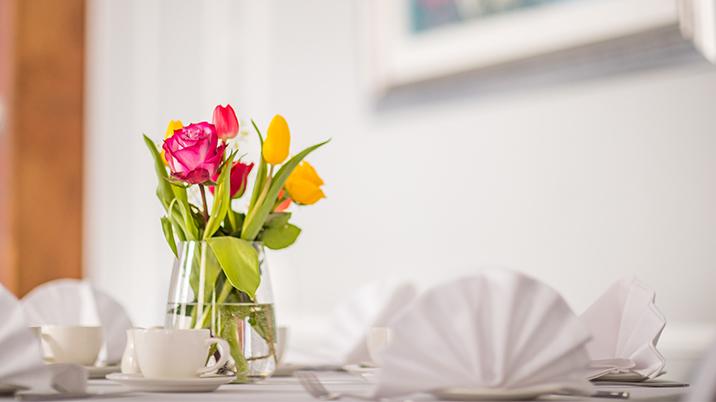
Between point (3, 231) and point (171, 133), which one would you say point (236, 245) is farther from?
point (3, 231)

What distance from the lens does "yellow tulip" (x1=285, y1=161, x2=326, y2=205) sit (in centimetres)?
133

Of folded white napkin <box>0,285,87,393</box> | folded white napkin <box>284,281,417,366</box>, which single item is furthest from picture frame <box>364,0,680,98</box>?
folded white napkin <box>0,285,87,393</box>

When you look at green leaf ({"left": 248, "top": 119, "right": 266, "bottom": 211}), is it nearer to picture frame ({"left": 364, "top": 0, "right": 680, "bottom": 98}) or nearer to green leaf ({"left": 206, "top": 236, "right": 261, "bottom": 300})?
green leaf ({"left": 206, "top": 236, "right": 261, "bottom": 300})

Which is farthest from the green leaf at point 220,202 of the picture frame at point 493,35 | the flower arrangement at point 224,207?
the picture frame at point 493,35

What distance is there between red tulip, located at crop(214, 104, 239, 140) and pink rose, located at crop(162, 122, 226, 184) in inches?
2.1

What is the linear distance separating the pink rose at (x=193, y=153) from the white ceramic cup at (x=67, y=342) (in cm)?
37

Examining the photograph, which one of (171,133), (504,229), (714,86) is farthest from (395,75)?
(171,133)

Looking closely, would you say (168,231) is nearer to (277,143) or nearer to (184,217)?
(184,217)

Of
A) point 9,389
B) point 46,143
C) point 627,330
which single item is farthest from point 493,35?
point 46,143

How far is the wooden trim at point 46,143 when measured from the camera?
3812mm

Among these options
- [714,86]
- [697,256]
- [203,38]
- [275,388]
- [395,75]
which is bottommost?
[275,388]

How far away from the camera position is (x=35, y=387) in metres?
1.01

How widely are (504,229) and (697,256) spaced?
1.75ft

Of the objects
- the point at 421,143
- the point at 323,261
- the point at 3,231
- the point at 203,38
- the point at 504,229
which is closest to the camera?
the point at 504,229
